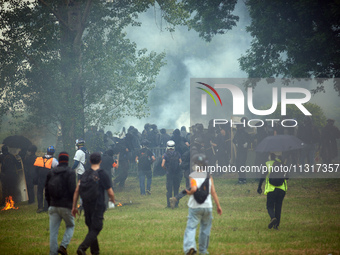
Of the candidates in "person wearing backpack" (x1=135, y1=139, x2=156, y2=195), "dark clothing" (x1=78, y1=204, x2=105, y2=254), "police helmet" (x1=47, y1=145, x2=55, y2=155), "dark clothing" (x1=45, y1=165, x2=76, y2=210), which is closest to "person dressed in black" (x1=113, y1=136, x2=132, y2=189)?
"person wearing backpack" (x1=135, y1=139, x2=156, y2=195)

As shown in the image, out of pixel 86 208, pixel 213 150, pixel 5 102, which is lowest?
pixel 86 208

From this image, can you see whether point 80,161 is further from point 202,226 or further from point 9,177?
point 202,226

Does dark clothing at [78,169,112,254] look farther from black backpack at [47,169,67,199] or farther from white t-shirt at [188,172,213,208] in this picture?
white t-shirt at [188,172,213,208]

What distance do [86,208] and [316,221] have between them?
7337 mm

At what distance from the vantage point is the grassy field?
1038cm

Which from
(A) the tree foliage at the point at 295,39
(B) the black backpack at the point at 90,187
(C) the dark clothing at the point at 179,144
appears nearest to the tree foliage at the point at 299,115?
(A) the tree foliage at the point at 295,39

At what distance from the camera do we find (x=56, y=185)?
915cm

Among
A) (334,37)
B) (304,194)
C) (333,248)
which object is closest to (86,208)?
A: (333,248)

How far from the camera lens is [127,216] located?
607 inches

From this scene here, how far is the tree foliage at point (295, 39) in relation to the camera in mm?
20375

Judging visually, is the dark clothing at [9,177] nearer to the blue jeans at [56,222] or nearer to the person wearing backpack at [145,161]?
the person wearing backpack at [145,161]

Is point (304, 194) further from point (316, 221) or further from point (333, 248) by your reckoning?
point (333, 248)

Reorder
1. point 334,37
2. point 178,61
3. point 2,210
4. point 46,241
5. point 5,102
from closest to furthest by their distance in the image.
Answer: point 46,241 → point 2,210 → point 334,37 → point 5,102 → point 178,61

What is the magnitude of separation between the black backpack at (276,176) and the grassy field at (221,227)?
1198mm
